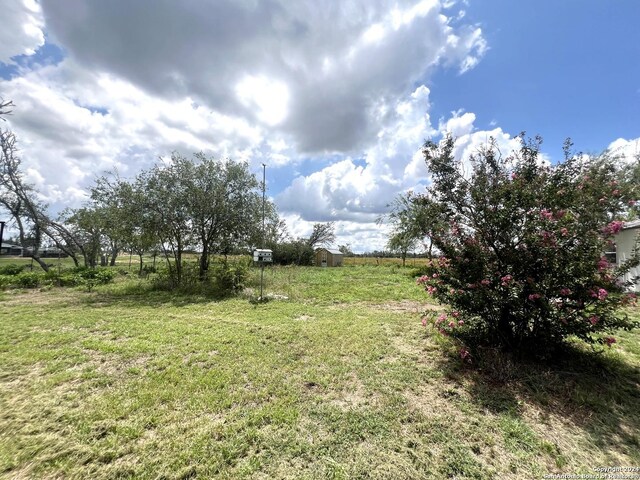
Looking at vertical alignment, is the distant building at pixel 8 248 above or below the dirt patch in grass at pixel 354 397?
above

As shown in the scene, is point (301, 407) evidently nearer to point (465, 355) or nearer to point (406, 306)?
point (465, 355)

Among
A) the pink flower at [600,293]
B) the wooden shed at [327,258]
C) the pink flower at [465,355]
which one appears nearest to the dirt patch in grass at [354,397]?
the pink flower at [465,355]

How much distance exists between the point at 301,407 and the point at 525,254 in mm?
3093

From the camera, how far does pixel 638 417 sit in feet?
8.18

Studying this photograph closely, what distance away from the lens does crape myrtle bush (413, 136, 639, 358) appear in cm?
308

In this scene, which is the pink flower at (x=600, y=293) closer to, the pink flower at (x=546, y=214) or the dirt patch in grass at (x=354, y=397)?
the pink flower at (x=546, y=214)

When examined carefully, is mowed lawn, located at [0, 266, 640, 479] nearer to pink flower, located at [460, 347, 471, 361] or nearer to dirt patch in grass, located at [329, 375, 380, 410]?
dirt patch in grass, located at [329, 375, 380, 410]

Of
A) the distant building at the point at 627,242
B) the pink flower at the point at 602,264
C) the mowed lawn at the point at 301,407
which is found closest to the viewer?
the mowed lawn at the point at 301,407

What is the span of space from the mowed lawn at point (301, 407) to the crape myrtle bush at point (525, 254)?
0.55 meters

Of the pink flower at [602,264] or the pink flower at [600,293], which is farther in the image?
the pink flower at [602,264]

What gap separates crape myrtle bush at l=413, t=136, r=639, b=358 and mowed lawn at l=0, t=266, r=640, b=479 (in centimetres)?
55

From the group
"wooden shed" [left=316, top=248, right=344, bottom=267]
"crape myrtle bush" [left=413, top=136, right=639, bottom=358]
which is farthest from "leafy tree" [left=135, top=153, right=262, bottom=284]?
"wooden shed" [left=316, top=248, right=344, bottom=267]

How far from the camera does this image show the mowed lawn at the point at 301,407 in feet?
6.46

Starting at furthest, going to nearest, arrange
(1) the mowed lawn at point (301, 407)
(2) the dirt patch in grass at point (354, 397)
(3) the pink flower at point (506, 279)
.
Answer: (3) the pink flower at point (506, 279) → (2) the dirt patch in grass at point (354, 397) → (1) the mowed lawn at point (301, 407)
